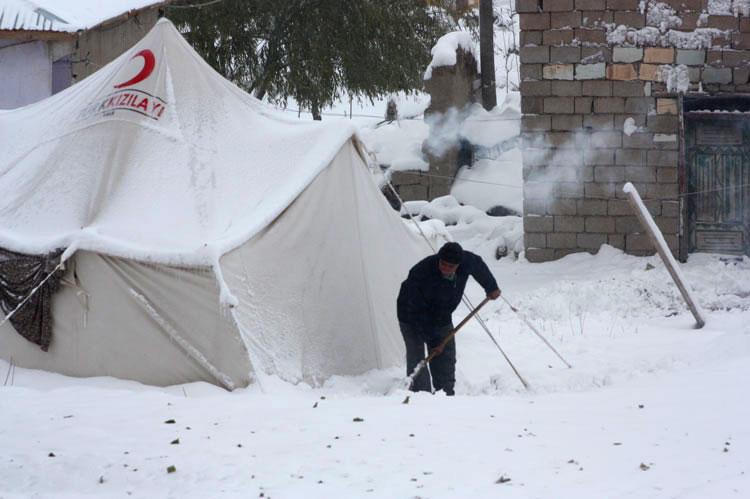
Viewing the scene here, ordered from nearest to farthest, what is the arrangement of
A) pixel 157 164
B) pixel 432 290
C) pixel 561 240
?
pixel 432 290 < pixel 157 164 < pixel 561 240

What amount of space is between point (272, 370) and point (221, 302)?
648mm

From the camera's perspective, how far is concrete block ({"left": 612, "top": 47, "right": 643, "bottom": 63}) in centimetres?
1402

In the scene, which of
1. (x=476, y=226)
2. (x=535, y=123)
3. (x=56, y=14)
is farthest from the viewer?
(x=476, y=226)

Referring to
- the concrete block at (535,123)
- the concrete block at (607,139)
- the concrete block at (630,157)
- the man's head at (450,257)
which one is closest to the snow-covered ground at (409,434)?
the man's head at (450,257)

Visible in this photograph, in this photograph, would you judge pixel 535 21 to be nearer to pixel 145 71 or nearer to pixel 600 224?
pixel 600 224

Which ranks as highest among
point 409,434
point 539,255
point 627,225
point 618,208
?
point 409,434

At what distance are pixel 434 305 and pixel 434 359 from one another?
0.41m

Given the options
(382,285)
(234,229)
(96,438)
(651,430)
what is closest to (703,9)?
(382,285)

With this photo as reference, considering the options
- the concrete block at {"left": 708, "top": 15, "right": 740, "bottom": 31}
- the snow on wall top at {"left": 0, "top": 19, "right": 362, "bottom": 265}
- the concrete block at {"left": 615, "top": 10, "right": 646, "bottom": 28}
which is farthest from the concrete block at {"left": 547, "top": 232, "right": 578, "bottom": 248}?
the snow on wall top at {"left": 0, "top": 19, "right": 362, "bottom": 265}

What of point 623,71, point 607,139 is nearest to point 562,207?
point 607,139

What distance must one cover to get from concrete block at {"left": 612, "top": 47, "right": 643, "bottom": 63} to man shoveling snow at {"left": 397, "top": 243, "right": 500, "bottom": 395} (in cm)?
655

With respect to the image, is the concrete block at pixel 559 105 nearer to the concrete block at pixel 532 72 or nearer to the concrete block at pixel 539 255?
the concrete block at pixel 532 72

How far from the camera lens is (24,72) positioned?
1642 centimetres

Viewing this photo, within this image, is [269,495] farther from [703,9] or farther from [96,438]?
[703,9]
